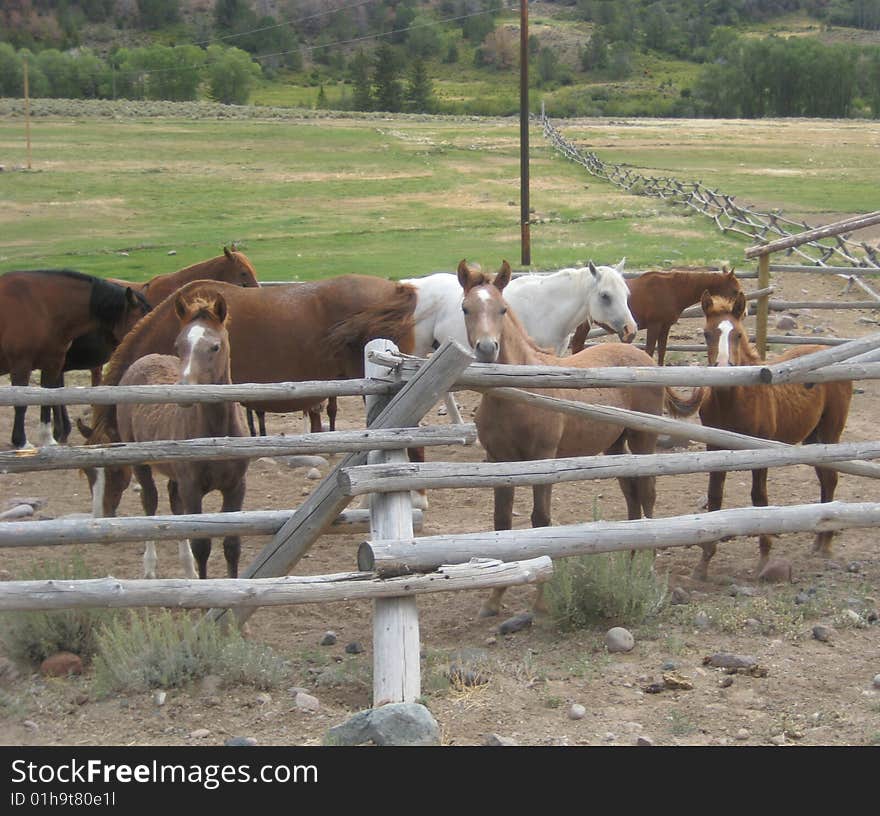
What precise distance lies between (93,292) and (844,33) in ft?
505

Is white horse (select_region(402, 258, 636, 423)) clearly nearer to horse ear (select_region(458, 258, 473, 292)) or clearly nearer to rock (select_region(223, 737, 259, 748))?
horse ear (select_region(458, 258, 473, 292))

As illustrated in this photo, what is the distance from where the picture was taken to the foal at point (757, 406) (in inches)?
267

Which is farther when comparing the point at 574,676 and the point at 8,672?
the point at 8,672

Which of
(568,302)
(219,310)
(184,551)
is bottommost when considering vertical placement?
(184,551)

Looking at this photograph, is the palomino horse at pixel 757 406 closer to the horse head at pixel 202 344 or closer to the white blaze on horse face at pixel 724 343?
the white blaze on horse face at pixel 724 343

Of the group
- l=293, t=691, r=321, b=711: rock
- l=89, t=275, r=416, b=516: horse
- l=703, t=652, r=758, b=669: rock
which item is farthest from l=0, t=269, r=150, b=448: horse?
l=703, t=652, r=758, b=669: rock

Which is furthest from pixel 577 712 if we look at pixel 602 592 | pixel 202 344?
pixel 202 344

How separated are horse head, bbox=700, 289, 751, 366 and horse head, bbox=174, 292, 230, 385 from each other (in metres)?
3.00

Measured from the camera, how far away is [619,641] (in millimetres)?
5273

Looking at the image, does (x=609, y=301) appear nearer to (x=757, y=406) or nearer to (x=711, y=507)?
(x=757, y=406)

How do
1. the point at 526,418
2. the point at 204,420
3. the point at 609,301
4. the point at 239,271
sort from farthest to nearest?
the point at 609,301
the point at 239,271
the point at 526,418
the point at 204,420

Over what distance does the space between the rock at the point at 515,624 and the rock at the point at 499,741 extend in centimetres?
144

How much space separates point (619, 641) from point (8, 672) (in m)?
2.92

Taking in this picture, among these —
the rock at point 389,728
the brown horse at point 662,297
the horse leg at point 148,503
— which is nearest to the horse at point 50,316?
the horse leg at point 148,503
